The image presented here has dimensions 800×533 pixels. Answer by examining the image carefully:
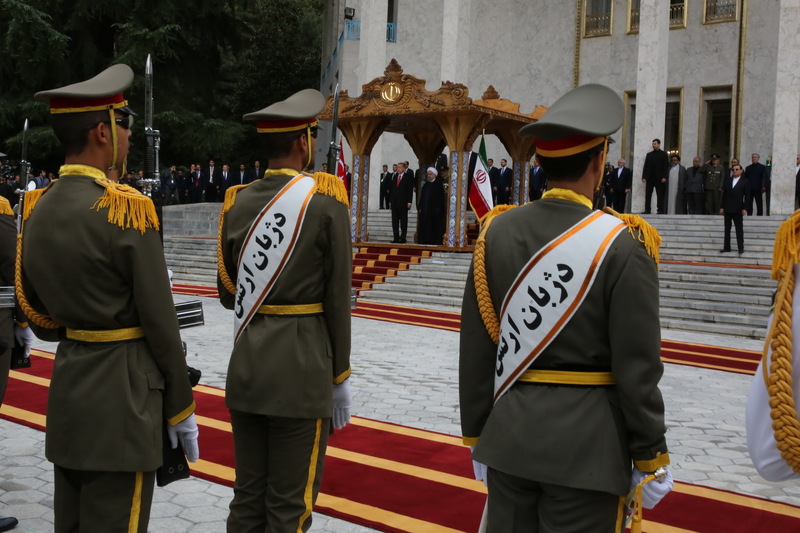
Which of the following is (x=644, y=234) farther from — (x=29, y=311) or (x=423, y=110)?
(x=423, y=110)

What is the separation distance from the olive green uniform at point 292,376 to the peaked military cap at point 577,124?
115 cm

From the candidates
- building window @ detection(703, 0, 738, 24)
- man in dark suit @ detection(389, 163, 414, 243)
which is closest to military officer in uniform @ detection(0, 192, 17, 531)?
man in dark suit @ detection(389, 163, 414, 243)

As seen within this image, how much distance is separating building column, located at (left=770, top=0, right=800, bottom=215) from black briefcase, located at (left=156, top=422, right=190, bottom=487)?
1863 cm

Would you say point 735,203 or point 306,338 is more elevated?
point 735,203

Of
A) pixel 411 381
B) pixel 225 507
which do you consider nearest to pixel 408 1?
pixel 411 381

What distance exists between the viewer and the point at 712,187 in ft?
64.4

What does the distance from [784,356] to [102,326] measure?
199cm

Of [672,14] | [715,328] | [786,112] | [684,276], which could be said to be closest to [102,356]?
[715,328]

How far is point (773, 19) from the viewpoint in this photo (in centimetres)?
2367

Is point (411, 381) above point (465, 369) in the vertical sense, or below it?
below

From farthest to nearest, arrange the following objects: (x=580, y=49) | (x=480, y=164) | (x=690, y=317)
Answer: (x=580, y=49), (x=480, y=164), (x=690, y=317)

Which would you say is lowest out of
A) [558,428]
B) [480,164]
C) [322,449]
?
[322,449]

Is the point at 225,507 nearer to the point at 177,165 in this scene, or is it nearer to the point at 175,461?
the point at 175,461

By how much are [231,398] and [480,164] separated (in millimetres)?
10980
